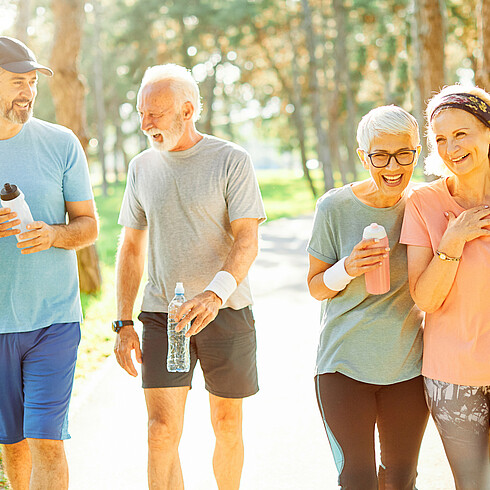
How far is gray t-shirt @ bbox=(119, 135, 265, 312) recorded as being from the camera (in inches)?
155

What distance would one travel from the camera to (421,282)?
308cm

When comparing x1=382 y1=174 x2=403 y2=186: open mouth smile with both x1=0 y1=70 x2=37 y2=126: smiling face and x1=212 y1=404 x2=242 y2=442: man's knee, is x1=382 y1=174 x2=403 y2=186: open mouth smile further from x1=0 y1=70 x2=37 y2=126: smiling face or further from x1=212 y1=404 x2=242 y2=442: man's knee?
x1=0 y1=70 x2=37 y2=126: smiling face

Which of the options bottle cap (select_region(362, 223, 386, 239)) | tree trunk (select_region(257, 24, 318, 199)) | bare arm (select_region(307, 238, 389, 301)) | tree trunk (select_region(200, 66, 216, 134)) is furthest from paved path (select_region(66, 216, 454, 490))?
tree trunk (select_region(200, 66, 216, 134))

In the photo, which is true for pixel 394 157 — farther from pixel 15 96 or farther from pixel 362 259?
pixel 15 96

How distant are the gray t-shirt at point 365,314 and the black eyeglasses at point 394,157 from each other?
22 centimetres

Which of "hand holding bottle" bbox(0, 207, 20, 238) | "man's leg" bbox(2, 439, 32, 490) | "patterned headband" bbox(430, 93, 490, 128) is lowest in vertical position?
"man's leg" bbox(2, 439, 32, 490)

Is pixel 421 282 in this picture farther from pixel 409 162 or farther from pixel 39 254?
pixel 39 254

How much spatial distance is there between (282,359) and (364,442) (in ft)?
15.0

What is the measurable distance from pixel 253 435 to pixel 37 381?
2367mm

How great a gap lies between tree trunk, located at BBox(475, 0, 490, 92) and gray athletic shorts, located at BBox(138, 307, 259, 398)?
606 cm

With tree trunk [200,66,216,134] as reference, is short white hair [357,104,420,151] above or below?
below

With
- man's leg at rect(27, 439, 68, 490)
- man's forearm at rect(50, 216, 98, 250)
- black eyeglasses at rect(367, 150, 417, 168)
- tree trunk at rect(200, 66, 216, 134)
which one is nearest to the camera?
black eyeglasses at rect(367, 150, 417, 168)

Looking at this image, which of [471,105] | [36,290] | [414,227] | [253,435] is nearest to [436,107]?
[471,105]

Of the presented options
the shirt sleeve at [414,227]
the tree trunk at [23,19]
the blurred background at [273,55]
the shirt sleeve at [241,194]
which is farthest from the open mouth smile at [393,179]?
the tree trunk at [23,19]
